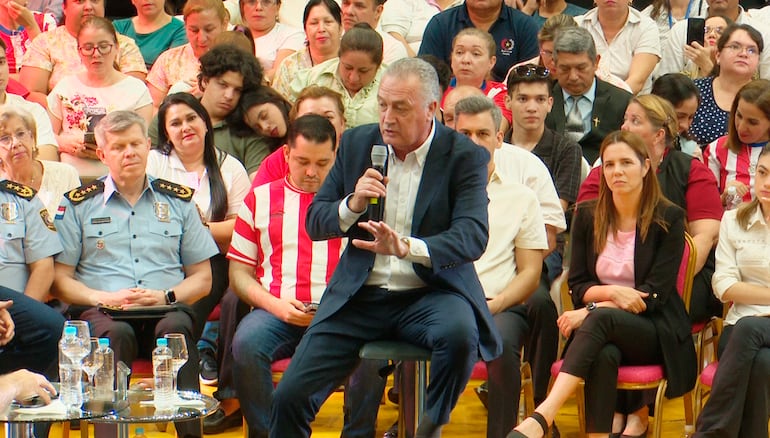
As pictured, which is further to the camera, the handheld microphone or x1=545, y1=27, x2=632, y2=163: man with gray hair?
x1=545, y1=27, x2=632, y2=163: man with gray hair

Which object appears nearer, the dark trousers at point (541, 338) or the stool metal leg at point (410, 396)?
the stool metal leg at point (410, 396)

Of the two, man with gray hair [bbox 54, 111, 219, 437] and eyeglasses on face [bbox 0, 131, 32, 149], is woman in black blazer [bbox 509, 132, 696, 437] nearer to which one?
man with gray hair [bbox 54, 111, 219, 437]

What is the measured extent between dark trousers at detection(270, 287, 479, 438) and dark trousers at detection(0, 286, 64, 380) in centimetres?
120

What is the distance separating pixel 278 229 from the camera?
5156 mm

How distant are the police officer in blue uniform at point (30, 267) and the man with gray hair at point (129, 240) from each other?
7cm

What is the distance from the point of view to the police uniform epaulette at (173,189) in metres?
5.23

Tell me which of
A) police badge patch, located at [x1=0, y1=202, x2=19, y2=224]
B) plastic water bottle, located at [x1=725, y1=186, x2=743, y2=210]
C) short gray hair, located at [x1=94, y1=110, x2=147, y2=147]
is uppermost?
short gray hair, located at [x1=94, y1=110, x2=147, y2=147]

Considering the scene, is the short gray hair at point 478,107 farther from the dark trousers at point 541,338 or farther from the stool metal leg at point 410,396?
the stool metal leg at point 410,396

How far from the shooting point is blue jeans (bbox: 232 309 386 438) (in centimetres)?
479

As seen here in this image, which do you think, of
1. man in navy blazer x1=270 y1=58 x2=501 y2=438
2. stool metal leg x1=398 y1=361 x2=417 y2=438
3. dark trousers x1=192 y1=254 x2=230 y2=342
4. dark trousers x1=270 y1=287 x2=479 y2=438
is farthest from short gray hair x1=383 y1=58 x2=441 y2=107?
dark trousers x1=192 y1=254 x2=230 y2=342

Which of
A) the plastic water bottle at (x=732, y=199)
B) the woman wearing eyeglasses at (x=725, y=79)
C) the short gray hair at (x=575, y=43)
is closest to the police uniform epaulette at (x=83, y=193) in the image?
the short gray hair at (x=575, y=43)

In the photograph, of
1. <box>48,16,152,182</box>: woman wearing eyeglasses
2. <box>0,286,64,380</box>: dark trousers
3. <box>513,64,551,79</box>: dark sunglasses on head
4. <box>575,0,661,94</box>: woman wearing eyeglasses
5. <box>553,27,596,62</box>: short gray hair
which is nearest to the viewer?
<box>0,286,64,380</box>: dark trousers

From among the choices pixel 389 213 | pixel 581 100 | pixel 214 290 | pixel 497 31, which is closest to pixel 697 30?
pixel 497 31

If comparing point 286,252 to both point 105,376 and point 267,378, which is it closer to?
point 267,378
